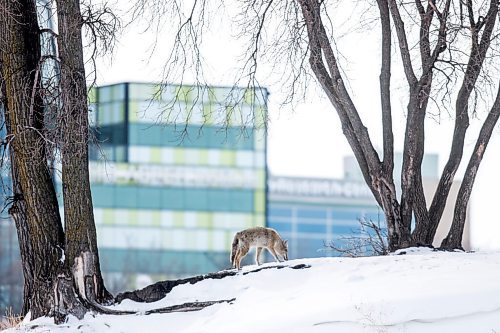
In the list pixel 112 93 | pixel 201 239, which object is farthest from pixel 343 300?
pixel 201 239

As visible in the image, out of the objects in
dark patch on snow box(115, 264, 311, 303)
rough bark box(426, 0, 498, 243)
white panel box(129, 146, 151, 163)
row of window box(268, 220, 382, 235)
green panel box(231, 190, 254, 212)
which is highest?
rough bark box(426, 0, 498, 243)

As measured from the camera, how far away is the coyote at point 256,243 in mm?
18188

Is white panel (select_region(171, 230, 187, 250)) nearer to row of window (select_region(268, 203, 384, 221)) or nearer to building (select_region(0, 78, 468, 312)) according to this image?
building (select_region(0, 78, 468, 312))

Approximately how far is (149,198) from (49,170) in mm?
62798

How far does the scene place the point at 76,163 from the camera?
640 inches

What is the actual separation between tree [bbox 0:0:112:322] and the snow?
54 centimetres

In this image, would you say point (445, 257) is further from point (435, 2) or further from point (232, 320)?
point (435, 2)

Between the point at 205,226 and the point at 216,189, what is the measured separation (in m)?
2.58

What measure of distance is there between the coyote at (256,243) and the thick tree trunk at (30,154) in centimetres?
298

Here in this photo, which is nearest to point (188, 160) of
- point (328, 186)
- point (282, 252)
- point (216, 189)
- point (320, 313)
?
point (216, 189)

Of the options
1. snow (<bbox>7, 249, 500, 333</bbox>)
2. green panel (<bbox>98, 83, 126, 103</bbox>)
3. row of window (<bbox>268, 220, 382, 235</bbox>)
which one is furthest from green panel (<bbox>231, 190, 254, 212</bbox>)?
snow (<bbox>7, 249, 500, 333</bbox>)

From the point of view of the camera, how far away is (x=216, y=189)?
79.1 meters

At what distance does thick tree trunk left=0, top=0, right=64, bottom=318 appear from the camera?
16.2 m

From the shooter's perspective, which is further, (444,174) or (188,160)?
(188,160)
